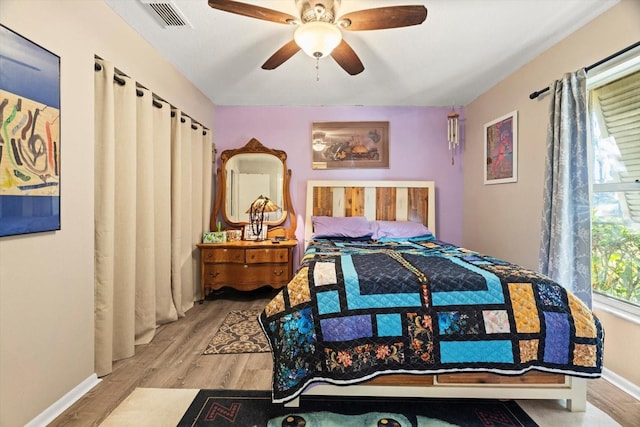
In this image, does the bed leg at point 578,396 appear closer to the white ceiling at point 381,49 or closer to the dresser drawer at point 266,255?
the white ceiling at point 381,49

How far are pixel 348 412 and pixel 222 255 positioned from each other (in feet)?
7.75

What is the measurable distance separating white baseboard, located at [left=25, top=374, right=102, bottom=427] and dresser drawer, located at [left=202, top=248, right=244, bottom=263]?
169cm

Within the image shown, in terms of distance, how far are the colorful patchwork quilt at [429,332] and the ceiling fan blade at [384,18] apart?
1.53 metres

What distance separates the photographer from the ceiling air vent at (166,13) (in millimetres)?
2133

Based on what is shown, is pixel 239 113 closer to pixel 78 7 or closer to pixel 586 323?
pixel 78 7

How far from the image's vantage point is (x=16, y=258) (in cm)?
154

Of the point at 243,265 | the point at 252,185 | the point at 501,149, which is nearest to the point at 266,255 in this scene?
the point at 243,265

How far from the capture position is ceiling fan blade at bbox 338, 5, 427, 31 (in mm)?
1802

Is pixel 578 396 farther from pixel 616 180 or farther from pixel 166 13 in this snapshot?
pixel 166 13

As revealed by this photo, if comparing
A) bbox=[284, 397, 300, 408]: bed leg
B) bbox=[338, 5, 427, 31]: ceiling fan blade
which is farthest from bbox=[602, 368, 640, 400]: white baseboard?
bbox=[338, 5, 427, 31]: ceiling fan blade

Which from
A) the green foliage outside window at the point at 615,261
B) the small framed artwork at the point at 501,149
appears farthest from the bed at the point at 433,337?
the small framed artwork at the point at 501,149

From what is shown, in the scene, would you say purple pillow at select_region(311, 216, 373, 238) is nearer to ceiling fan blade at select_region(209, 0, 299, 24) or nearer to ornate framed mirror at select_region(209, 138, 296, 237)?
ornate framed mirror at select_region(209, 138, 296, 237)

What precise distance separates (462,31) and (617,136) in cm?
134

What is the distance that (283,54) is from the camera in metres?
2.36
